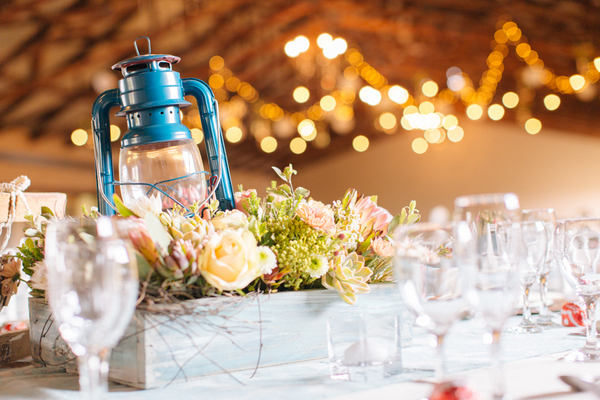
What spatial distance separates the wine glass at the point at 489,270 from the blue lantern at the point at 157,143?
20.7 inches

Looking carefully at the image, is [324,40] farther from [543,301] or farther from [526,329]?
[526,329]

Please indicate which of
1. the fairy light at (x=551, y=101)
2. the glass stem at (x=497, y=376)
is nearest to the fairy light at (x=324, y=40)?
the fairy light at (x=551, y=101)

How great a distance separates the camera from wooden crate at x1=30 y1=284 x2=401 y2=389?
83 cm

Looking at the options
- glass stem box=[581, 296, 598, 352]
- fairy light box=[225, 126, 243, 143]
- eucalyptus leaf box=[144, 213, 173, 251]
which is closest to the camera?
eucalyptus leaf box=[144, 213, 173, 251]

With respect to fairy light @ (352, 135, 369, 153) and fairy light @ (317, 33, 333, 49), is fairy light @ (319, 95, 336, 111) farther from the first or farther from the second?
fairy light @ (352, 135, 369, 153)

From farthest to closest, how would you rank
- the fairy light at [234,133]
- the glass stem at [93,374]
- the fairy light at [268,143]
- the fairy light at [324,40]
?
the fairy light at [268,143] < the fairy light at [234,133] < the fairy light at [324,40] < the glass stem at [93,374]

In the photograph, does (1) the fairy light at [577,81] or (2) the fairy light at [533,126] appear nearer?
(1) the fairy light at [577,81]

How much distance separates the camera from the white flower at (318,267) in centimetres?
92

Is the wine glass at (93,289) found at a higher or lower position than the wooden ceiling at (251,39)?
lower

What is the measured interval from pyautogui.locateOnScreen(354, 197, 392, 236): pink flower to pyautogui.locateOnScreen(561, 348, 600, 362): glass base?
0.38m

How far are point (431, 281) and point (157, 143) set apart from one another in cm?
64

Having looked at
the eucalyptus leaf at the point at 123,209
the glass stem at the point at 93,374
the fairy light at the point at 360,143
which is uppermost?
the fairy light at the point at 360,143

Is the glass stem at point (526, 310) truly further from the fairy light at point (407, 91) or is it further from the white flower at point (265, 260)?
the fairy light at point (407, 91)

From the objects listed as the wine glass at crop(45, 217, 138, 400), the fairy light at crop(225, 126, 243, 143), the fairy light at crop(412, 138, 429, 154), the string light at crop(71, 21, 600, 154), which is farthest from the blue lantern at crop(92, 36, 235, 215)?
the fairy light at crop(412, 138, 429, 154)
